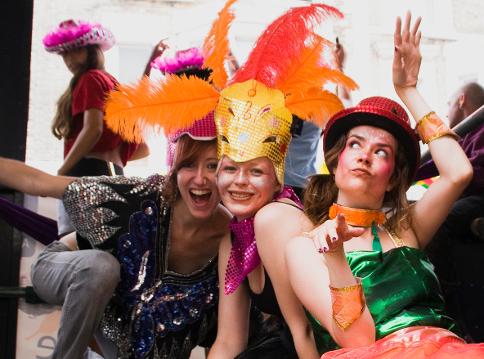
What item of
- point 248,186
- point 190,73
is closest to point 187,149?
point 190,73

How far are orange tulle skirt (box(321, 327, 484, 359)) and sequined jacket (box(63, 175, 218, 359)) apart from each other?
3.90 feet

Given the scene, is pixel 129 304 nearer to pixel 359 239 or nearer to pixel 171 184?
pixel 171 184

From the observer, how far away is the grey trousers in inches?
111

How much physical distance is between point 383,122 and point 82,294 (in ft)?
4.21

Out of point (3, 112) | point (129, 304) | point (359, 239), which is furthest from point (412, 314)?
point (3, 112)

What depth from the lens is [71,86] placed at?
388cm

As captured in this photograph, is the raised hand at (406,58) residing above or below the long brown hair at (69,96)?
above

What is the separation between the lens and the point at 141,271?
117 inches

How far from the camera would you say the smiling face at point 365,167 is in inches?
89.4

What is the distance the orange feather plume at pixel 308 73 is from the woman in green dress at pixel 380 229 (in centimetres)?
25

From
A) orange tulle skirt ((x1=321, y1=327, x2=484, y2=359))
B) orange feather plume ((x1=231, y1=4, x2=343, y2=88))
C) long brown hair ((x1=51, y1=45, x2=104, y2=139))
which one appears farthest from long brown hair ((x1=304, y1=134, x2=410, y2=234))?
long brown hair ((x1=51, y1=45, x2=104, y2=139))

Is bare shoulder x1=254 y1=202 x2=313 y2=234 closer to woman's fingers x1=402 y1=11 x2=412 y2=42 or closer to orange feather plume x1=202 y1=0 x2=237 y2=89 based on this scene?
orange feather plume x1=202 y1=0 x2=237 y2=89

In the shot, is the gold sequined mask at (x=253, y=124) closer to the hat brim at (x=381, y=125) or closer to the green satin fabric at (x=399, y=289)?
the hat brim at (x=381, y=125)

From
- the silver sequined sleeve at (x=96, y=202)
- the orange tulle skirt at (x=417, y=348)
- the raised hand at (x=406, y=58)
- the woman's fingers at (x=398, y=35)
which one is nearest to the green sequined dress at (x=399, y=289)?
the orange tulle skirt at (x=417, y=348)
